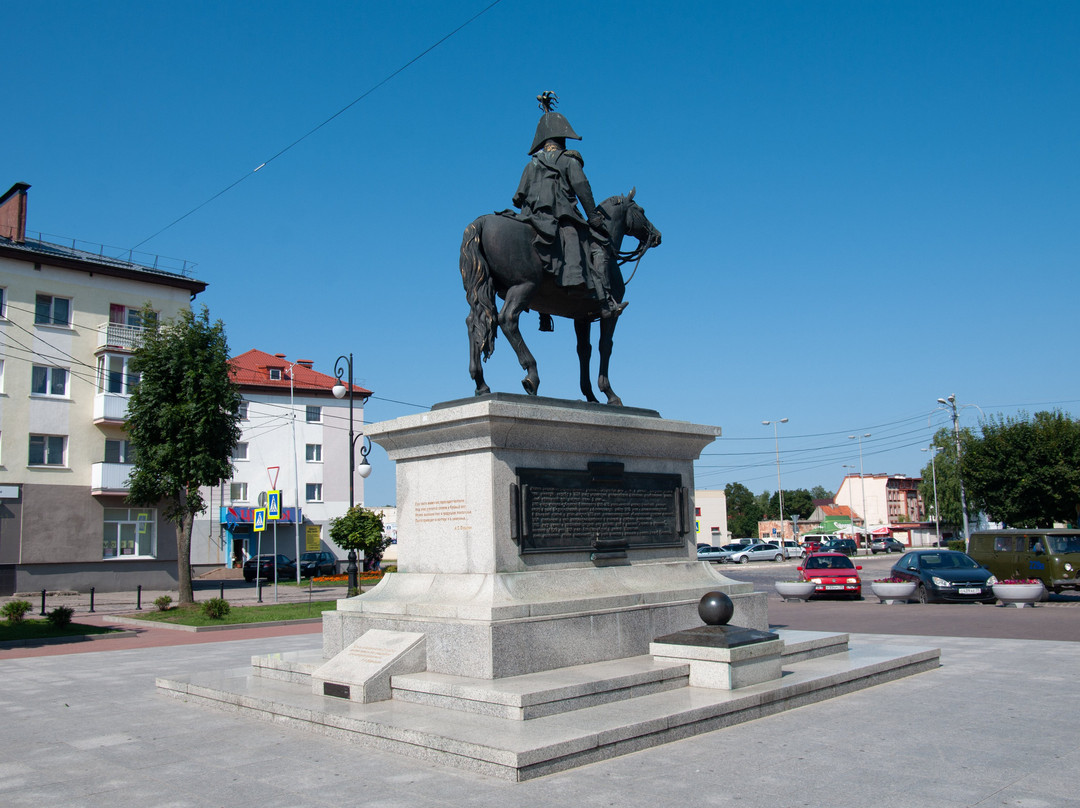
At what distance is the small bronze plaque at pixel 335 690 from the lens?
25.4 feet

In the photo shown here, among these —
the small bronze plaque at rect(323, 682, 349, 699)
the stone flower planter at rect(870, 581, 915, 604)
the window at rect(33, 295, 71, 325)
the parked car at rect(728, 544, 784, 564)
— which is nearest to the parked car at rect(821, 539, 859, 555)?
the parked car at rect(728, 544, 784, 564)

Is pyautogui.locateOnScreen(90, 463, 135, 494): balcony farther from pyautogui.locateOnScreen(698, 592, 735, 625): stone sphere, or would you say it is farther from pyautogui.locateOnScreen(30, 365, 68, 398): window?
pyautogui.locateOnScreen(698, 592, 735, 625): stone sphere

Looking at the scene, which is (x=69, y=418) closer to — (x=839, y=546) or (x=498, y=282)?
(x=498, y=282)

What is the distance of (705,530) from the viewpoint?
82.9 meters

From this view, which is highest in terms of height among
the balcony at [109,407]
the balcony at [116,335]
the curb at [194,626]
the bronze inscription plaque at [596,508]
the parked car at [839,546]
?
the balcony at [116,335]

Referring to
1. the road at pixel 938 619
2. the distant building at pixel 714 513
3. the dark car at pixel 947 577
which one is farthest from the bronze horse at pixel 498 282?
the distant building at pixel 714 513

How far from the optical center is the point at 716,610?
8219 millimetres

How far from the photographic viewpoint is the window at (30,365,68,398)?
36.3 meters

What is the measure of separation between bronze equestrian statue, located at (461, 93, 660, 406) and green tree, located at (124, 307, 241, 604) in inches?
723

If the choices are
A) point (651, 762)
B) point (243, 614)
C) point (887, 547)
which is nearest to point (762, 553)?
point (887, 547)

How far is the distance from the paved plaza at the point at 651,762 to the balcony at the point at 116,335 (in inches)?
1253

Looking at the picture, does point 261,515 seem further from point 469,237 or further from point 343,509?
point 343,509

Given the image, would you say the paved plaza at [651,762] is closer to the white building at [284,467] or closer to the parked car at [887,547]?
the white building at [284,467]

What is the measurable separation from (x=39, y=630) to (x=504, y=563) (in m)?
15.2
